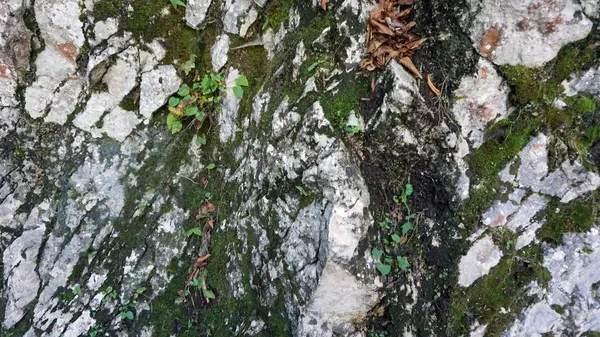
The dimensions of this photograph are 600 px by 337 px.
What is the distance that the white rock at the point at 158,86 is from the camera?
3787 mm

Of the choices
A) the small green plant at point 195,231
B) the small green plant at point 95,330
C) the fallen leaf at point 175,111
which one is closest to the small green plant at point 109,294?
the small green plant at point 95,330

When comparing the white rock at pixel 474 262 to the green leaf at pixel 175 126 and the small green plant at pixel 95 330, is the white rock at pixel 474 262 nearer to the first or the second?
the green leaf at pixel 175 126

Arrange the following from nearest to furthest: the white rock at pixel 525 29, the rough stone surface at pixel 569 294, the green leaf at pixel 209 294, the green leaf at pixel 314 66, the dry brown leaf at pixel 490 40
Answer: the white rock at pixel 525 29 → the dry brown leaf at pixel 490 40 → the rough stone surface at pixel 569 294 → the green leaf at pixel 314 66 → the green leaf at pixel 209 294

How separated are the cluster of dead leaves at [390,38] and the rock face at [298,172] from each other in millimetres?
83

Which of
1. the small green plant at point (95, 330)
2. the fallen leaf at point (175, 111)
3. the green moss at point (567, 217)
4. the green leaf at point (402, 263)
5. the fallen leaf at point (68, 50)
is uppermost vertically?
the fallen leaf at point (68, 50)

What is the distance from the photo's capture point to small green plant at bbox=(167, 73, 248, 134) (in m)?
3.63

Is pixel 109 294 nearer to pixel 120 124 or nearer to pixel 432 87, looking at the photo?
pixel 120 124

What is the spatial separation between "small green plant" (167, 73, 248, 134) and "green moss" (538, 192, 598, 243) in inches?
117

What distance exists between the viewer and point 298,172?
2.92m

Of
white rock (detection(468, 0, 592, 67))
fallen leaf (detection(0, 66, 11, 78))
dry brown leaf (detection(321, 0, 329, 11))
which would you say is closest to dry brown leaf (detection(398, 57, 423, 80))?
white rock (detection(468, 0, 592, 67))

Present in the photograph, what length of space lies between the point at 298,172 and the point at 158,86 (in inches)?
75.5

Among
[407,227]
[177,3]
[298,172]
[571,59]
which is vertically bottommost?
[407,227]

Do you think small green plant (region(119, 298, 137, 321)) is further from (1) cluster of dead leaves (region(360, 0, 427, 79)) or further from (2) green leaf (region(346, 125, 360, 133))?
(1) cluster of dead leaves (region(360, 0, 427, 79))

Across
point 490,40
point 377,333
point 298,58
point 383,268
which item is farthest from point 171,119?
point 490,40
